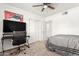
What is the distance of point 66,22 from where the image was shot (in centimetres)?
155

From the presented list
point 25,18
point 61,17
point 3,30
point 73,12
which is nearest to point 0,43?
point 3,30

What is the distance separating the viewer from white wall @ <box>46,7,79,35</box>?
4.93ft

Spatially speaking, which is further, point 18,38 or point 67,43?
point 18,38

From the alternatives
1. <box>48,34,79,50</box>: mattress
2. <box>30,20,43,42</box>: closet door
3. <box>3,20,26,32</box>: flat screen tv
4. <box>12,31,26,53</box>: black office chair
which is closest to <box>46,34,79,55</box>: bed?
<box>48,34,79,50</box>: mattress

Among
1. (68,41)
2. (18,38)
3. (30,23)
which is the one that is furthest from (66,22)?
(18,38)

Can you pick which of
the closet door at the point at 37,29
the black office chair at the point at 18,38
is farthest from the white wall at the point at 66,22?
the black office chair at the point at 18,38

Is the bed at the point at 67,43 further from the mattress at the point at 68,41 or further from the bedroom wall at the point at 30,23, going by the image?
the bedroom wall at the point at 30,23

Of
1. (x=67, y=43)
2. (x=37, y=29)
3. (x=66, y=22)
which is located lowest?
(x=67, y=43)

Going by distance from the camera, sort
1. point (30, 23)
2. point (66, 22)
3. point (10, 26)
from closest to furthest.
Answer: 1. point (66, 22)
2. point (10, 26)
3. point (30, 23)

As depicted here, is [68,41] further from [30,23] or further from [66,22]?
[30,23]

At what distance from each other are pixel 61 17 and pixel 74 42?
60 cm

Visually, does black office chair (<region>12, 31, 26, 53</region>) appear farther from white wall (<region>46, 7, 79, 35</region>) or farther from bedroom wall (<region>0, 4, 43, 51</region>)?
white wall (<region>46, 7, 79, 35</region>)

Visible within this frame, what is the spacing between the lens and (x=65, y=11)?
1.54 metres

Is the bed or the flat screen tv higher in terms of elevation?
the flat screen tv
